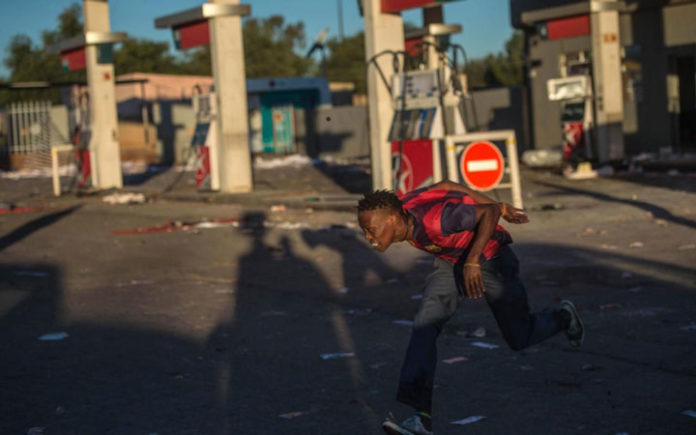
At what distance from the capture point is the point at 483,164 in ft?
44.5

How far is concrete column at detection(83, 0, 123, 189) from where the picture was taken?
24609 mm

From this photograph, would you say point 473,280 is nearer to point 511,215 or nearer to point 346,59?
point 511,215

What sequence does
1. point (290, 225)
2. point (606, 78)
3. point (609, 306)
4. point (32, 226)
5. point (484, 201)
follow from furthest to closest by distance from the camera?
point (606, 78) < point (32, 226) < point (290, 225) < point (609, 306) < point (484, 201)

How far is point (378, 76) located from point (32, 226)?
6509mm

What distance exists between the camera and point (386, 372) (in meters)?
6.27

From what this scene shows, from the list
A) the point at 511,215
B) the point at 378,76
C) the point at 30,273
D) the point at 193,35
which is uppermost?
the point at 193,35

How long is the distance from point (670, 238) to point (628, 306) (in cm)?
369

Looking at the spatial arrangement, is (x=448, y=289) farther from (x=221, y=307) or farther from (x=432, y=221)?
(x=221, y=307)

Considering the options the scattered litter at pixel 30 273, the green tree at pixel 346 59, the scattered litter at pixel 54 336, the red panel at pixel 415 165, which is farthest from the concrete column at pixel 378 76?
the green tree at pixel 346 59

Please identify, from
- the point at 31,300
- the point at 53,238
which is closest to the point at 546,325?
the point at 31,300

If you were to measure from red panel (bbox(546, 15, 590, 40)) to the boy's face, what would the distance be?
738 inches

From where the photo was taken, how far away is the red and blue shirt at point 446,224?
4930 mm

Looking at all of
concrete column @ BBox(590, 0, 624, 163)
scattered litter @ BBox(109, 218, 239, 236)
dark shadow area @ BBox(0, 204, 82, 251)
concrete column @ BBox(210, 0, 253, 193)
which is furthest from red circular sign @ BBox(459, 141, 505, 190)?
concrete column @ BBox(590, 0, 624, 163)

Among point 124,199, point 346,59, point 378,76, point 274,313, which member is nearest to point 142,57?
point 346,59
